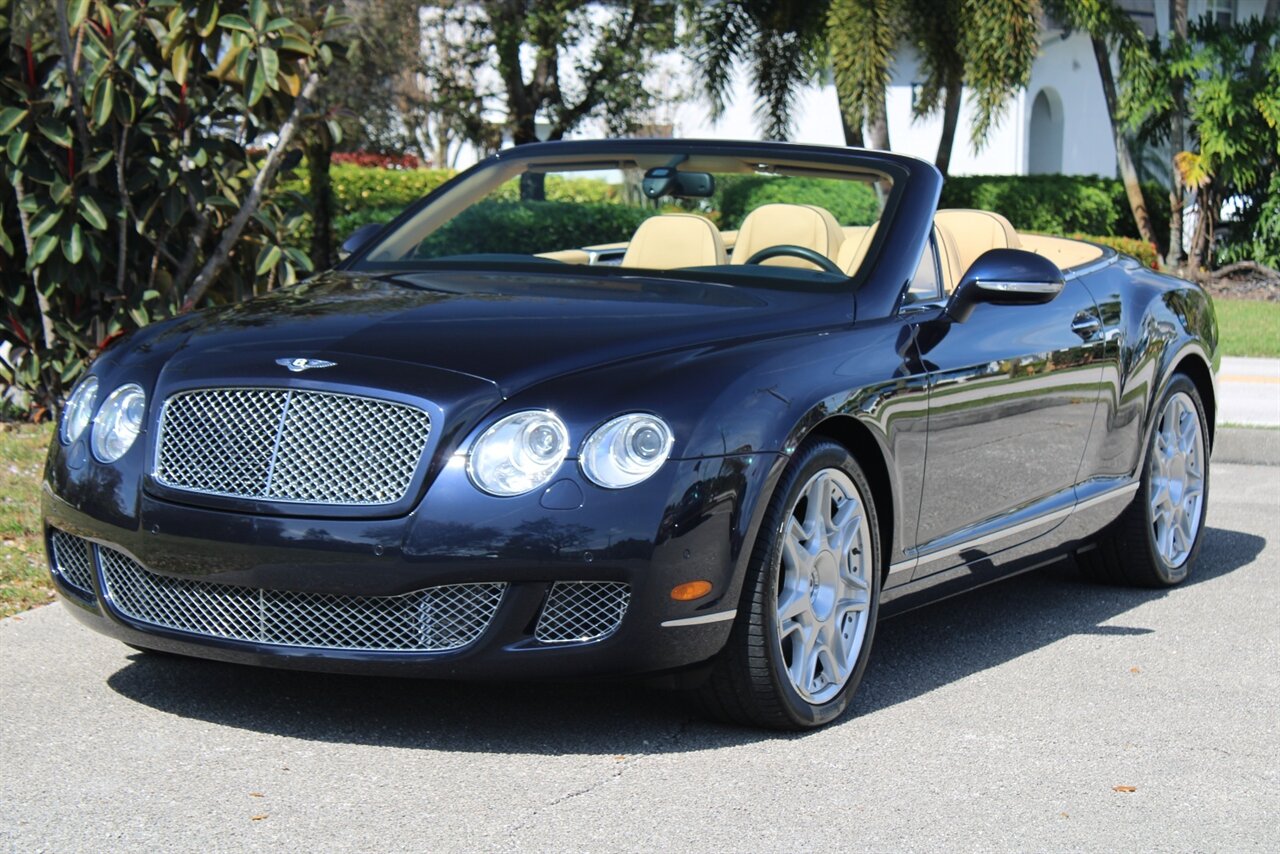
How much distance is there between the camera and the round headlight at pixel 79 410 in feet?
15.8

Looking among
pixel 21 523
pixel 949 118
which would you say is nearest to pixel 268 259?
pixel 21 523

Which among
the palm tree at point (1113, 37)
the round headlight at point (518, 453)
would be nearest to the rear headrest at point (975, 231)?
the round headlight at point (518, 453)

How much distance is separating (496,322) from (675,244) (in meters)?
1.13

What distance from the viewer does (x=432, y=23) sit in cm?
2428

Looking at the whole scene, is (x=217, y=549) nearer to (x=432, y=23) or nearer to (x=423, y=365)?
(x=423, y=365)

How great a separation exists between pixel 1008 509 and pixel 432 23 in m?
19.7

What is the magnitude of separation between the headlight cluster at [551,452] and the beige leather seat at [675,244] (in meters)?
1.46

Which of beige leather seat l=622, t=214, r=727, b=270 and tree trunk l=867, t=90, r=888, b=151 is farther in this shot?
tree trunk l=867, t=90, r=888, b=151

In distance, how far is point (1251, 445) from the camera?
10.1 m

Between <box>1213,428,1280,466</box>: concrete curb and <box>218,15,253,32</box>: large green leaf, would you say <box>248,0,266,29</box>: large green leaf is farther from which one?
<box>1213,428,1280,466</box>: concrete curb

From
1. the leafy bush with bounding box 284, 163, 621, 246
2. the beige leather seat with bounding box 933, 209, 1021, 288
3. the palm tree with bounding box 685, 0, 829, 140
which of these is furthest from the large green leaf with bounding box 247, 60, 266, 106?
the palm tree with bounding box 685, 0, 829, 140

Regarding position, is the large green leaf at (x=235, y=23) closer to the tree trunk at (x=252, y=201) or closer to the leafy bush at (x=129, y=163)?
the leafy bush at (x=129, y=163)

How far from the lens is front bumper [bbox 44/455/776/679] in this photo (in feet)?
13.8

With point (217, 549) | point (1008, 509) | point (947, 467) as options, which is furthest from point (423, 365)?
point (1008, 509)
